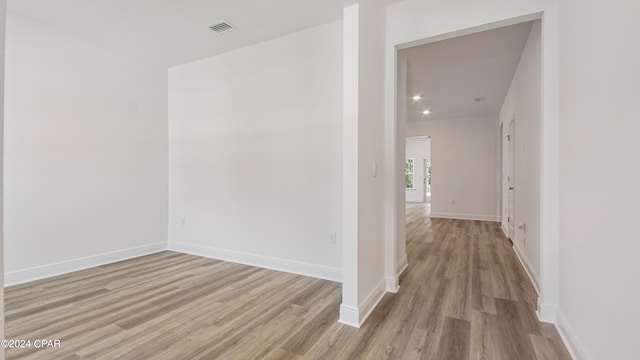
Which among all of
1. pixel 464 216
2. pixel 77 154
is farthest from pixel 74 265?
pixel 464 216

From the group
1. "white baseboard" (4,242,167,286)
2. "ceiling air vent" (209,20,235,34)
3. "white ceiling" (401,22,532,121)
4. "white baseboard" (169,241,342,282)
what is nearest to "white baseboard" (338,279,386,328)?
"white baseboard" (169,241,342,282)

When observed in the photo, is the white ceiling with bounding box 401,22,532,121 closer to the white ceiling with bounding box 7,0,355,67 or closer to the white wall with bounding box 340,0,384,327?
the white wall with bounding box 340,0,384,327

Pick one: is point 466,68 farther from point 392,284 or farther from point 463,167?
point 463,167

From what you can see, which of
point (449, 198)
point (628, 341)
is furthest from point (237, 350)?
point (449, 198)

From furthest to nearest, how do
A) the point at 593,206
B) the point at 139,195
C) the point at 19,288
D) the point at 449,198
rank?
1. the point at 449,198
2. the point at 139,195
3. the point at 19,288
4. the point at 593,206

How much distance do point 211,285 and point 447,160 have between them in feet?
21.3

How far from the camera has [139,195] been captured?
383 centimetres

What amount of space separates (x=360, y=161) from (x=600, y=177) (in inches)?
51.1

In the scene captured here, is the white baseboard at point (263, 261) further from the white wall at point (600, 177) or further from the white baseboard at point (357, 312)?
the white wall at point (600, 177)

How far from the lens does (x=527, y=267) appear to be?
3.08m

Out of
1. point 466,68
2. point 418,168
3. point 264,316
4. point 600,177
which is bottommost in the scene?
point 264,316

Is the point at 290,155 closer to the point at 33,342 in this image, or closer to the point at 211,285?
the point at 211,285

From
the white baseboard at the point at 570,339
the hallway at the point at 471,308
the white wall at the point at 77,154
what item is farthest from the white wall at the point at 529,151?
the white wall at the point at 77,154

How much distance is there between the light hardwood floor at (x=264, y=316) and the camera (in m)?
1.75
